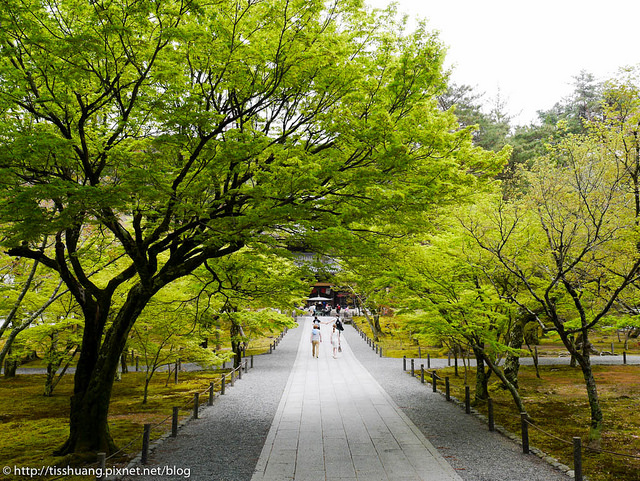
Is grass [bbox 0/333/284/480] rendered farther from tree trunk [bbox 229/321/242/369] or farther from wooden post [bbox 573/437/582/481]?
wooden post [bbox 573/437/582/481]

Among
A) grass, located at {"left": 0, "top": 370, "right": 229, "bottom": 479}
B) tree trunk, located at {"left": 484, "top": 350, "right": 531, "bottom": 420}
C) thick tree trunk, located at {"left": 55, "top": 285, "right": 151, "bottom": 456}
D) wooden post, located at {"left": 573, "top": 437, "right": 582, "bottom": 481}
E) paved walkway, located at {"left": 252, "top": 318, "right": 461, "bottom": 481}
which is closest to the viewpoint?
wooden post, located at {"left": 573, "top": 437, "right": 582, "bottom": 481}

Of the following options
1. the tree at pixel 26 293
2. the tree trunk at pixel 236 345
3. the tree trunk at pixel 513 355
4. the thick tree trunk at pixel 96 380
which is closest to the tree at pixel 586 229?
the tree trunk at pixel 513 355

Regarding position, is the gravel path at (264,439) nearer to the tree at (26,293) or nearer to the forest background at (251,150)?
the forest background at (251,150)

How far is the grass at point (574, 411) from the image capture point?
847cm

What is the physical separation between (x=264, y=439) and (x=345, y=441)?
1.94 meters

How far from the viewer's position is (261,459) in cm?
836

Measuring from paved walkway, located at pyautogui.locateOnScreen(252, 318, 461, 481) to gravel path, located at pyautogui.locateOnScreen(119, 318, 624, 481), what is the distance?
0.33m

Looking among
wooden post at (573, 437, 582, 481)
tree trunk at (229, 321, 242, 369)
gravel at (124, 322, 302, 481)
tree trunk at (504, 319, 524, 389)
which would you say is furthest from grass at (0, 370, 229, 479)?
tree trunk at (504, 319, 524, 389)

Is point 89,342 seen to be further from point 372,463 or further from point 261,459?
point 372,463

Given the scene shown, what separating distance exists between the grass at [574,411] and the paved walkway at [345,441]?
8.98 feet

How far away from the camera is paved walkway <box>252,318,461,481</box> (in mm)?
7574

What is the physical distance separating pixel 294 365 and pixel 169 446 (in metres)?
13.9

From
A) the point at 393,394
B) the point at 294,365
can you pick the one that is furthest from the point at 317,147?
the point at 294,365

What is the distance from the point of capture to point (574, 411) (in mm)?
13195
